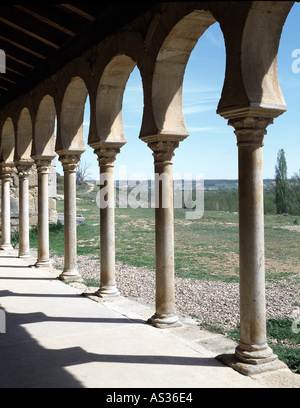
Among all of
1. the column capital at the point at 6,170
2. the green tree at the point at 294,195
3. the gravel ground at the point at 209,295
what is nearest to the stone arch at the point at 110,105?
the gravel ground at the point at 209,295

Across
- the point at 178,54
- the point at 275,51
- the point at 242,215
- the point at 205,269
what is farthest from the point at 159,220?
the point at 205,269

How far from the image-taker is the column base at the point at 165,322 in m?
6.04

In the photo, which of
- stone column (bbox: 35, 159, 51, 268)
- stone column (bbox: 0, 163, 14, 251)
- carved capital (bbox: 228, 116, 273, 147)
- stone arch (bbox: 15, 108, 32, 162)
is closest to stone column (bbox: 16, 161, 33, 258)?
stone arch (bbox: 15, 108, 32, 162)

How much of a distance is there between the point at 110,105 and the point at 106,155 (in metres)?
0.88

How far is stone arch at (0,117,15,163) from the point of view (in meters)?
13.5

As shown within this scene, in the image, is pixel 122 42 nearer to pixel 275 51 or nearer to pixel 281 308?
pixel 275 51

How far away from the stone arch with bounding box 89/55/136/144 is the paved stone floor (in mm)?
2885

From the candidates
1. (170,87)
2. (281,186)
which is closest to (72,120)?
(170,87)

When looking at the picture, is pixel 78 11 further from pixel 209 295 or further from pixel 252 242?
pixel 209 295

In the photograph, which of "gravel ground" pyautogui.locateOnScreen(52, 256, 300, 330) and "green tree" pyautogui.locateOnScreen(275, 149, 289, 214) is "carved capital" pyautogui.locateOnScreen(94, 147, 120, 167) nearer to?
"gravel ground" pyautogui.locateOnScreen(52, 256, 300, 330)
